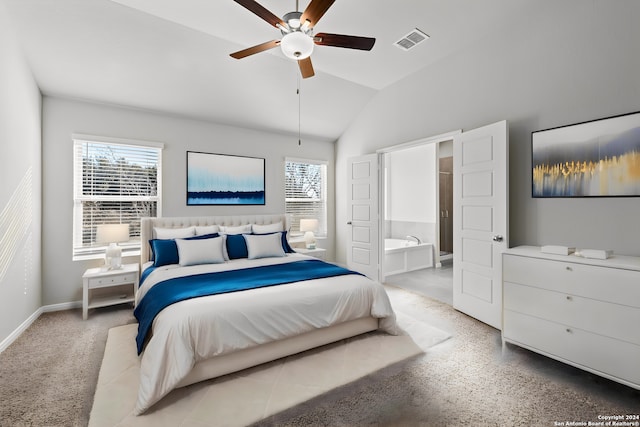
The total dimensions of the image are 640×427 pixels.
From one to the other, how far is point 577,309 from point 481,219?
1273 mm

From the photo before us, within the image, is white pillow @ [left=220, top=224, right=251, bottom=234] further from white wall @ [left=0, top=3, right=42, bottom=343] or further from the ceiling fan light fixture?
the ceiling fan light fixture

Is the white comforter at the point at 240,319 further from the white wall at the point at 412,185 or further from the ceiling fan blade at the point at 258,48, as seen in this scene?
the white wall at the point at 412,185

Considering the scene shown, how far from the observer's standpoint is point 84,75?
11.2 ft

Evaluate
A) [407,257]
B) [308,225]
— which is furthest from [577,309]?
→ [308,225]

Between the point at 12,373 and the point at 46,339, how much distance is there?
0.65 m

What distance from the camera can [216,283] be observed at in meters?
2.68

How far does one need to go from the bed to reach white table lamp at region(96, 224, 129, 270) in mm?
345

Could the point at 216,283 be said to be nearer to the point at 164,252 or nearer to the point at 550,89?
the point at 164,252

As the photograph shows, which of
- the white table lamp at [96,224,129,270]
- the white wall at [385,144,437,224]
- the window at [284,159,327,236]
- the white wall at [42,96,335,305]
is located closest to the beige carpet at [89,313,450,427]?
the white table lamp at [96,224,129,270]

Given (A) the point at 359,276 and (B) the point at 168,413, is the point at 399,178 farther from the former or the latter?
(B) the point at 168,413

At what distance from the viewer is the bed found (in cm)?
200

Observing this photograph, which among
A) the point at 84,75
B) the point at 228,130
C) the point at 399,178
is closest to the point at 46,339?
the point at 84,75

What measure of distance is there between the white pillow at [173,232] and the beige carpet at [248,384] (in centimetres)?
133

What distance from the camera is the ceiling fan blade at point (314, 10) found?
195 centimetres
